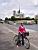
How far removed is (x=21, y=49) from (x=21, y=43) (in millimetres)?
984

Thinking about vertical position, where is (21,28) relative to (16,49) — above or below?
above

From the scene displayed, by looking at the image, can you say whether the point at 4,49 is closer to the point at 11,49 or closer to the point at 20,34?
the point at 11,49

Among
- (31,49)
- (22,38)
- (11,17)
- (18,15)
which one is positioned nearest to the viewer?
(31,49)

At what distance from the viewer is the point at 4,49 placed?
507 inches

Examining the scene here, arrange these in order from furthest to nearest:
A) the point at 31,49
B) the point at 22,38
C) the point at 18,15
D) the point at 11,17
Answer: the point at 18,15
the point at 11,17
the point at 22,38
the point at 31,49

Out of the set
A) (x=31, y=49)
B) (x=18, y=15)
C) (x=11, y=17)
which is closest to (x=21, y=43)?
(x=31, y=49)

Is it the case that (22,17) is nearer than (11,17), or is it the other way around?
(11,17)

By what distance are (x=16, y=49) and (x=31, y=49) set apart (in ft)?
3.17

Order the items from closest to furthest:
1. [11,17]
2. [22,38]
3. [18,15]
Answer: [22,38]
[11,17]
[18,15]

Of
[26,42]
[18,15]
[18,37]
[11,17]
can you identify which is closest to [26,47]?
[26,42]

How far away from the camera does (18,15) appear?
641 ft

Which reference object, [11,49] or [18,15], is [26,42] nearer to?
[11,49]

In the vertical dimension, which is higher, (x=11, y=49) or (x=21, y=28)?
(x=21, y=28)

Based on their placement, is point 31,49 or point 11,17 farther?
point 11,17
